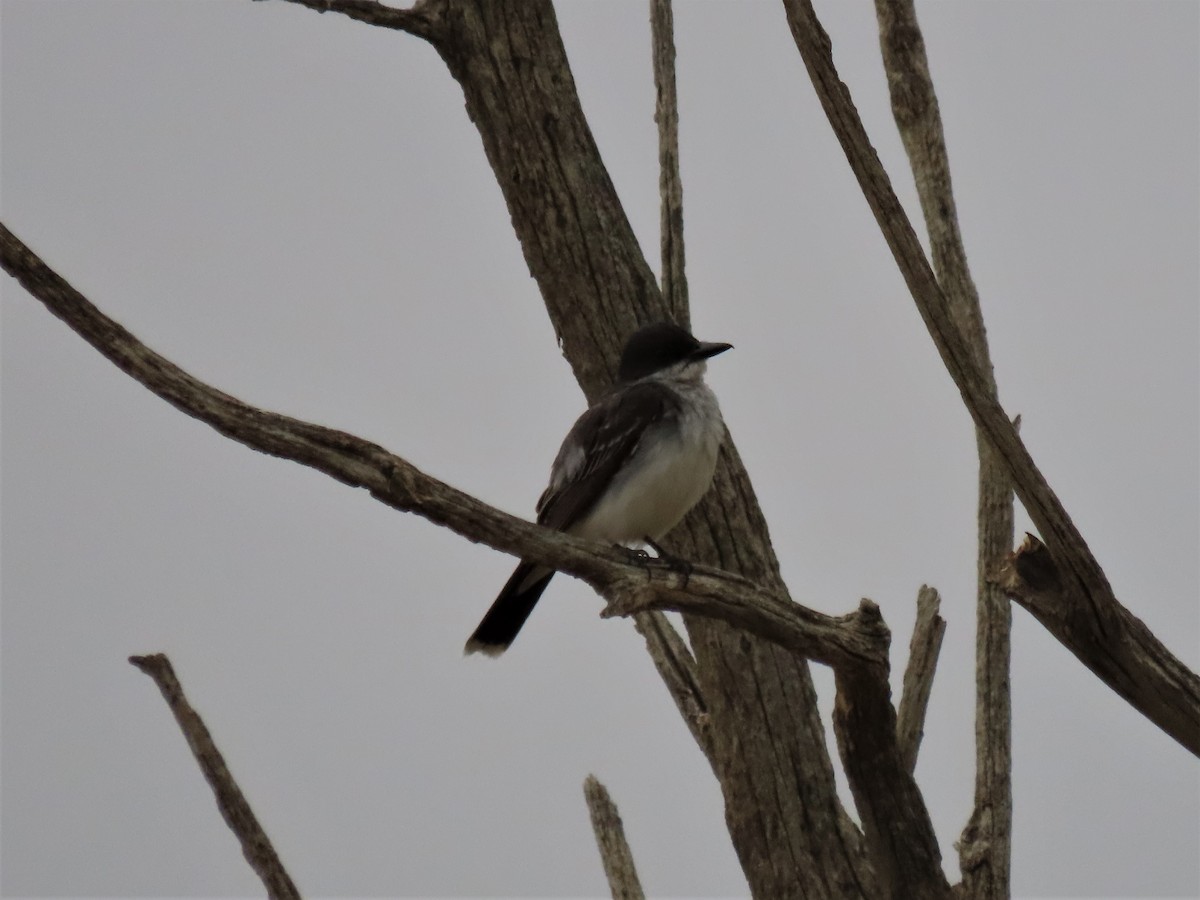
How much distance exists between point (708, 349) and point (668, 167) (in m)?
0.86

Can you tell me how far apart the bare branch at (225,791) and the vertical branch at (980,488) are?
2824 millimetres

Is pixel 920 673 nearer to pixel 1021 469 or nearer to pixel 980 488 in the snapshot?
pixel 980 488

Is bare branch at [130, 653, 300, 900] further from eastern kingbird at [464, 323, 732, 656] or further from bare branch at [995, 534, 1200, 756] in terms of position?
bare branch at [995, 534, 1200, 756]

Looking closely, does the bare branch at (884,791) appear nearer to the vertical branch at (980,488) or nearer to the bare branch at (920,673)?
the vertical branch at (980,488)

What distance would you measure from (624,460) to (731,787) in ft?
4.83

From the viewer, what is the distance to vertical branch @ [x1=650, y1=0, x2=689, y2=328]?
8.14m

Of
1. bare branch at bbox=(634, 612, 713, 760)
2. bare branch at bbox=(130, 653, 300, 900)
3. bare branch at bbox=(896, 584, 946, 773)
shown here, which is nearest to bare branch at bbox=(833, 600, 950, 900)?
bare branch at bbox=(896, 584, 946, 773)

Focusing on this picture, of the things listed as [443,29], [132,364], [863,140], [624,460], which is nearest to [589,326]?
[624,460]

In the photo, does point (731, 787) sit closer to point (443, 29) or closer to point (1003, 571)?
point (1003, 571)

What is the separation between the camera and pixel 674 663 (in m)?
8.22

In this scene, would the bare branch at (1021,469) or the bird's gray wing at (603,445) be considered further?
the bird's gray wing at (603,445)

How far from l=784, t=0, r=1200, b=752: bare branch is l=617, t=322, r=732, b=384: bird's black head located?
7.57ft

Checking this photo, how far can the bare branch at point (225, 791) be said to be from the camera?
558cm

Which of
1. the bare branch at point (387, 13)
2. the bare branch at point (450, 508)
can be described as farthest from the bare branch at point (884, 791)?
the bare branch at point (387, 13)
